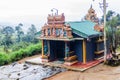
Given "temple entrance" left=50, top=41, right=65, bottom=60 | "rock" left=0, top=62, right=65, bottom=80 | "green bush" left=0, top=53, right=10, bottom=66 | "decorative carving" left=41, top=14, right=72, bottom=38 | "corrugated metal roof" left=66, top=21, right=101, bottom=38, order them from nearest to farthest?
"rock" left=0, top=62, right=65, bottom=80, "corrugated metal roof" left=66, top=21, right=101, bottom=38, "decorative carving" left=41, top=14, right=72, bottom=38, "temple entrance" left=50, top=41, right=65, bottom=60, "green bush" left=0, top=53, right=10, bottom=66

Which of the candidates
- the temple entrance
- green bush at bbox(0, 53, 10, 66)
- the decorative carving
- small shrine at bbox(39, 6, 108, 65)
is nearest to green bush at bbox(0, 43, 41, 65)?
green bush at bbox(0, 53, 10, 66)

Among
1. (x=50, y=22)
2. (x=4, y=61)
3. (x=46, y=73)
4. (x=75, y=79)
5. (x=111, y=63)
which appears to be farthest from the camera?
(x=4, y=61)

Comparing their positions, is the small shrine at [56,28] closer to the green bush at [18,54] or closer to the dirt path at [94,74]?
the dirt path at [94,74]

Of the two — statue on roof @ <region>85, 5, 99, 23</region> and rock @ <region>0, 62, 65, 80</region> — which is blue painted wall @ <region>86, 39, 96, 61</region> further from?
statue on roof @ <region>85, 5, 99, 23</region>

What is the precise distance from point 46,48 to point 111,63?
16.8 feet

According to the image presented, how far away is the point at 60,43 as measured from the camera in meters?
19.3

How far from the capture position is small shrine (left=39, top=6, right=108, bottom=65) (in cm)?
1731

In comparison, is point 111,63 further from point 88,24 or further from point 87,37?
point 88,24

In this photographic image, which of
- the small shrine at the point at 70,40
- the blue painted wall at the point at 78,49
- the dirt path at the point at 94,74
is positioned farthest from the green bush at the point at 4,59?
the dirt path at the point at 94,74

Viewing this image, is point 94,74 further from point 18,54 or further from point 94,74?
point 18,54

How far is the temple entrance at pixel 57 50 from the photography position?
62.3 feet

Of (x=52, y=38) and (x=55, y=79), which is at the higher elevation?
(x=52, y=38)

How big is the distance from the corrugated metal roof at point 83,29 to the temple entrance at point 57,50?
1.83 meters

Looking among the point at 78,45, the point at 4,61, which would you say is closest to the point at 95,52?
the point at 78,45
